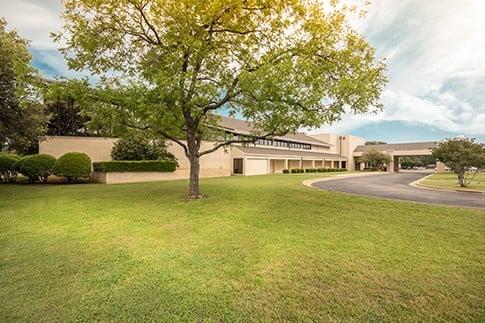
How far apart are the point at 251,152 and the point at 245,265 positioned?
30.2 m

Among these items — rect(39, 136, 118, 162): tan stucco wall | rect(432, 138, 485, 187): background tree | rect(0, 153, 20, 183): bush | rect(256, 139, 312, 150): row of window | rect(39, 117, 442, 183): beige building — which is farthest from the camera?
rect(256, 139, 312, 150): row of window

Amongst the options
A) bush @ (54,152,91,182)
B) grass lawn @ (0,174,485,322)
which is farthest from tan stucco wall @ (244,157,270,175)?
grass lawn @ (0,174,485,322)

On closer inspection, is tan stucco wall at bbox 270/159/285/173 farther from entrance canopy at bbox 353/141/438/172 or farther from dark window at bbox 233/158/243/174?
entrance canopy at bbox 353/141/438/172

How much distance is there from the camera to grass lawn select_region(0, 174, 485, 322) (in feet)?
13.2

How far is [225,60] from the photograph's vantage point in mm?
13320

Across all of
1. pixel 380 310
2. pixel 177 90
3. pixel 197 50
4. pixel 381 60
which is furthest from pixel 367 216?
pixel 197 50

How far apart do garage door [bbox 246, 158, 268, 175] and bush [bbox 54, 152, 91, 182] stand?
17.8 metres

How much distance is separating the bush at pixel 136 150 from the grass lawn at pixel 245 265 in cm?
1389

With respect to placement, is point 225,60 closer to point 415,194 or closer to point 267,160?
point 415,194

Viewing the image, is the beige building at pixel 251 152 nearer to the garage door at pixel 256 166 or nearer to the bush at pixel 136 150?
the garage door at pixel 256 166

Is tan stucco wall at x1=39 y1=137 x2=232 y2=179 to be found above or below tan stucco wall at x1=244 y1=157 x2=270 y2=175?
above

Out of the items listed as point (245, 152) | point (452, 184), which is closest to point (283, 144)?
point (245, 152)

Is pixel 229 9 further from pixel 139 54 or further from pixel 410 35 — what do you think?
pixel 410 35

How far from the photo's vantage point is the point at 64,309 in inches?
159
